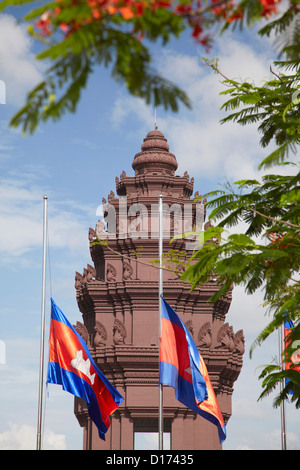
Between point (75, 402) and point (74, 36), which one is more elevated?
point (75, 402)

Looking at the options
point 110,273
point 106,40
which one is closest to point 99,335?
point 110,273

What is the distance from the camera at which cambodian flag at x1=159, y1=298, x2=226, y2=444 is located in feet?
58.7

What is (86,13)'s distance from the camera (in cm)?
360

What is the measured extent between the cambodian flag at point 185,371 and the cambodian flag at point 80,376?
1726mm

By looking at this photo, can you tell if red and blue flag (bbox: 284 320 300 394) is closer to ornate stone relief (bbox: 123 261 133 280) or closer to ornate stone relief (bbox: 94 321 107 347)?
ornate stone relief (bbox: 94 321 107 347)

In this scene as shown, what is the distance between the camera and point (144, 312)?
121 ft

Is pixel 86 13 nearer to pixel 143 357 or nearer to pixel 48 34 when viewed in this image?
pixel 48 34

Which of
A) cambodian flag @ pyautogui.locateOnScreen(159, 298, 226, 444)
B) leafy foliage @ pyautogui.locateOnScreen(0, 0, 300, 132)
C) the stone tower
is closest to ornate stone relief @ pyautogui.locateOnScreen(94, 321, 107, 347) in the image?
the stone tower

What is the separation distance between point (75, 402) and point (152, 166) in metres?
14.0

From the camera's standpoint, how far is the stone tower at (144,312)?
3484 cm

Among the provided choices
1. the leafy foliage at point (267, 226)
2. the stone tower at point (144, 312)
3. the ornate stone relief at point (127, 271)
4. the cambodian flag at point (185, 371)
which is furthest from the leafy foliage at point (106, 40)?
the ornate stone relief at point (127, 271)

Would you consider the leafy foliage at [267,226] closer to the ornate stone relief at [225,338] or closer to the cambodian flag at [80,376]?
the cambodian flag at [80,376]
